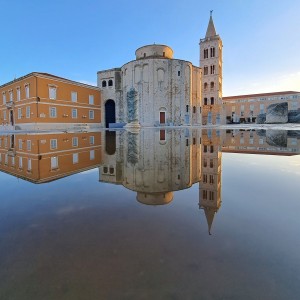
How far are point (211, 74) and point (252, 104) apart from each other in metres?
28.9

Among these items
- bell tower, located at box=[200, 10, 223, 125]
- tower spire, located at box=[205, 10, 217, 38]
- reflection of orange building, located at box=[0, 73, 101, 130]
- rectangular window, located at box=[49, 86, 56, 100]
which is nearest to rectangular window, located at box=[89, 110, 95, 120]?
reflection of orange building, located at box=[0, 73, 101, 130]

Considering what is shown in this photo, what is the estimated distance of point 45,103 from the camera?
1049 inches

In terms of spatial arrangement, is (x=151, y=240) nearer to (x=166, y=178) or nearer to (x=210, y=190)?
(x=210, y=190)

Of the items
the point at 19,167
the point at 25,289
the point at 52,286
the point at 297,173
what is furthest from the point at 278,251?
the point at 19,167

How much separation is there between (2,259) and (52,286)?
1.60 ft

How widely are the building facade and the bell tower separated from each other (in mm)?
18629

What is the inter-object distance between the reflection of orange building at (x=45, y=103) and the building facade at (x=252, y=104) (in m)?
49.6

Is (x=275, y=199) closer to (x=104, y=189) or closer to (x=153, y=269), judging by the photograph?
(x=153, y=269)

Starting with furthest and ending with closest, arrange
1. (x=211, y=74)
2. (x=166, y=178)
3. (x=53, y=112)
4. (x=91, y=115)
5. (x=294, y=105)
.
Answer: (x=294, y=105) < (x=211, y=74) < (x=91, y=115) < (x=53, y=112) < (x=166, y=178)

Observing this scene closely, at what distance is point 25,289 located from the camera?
45.9 inches

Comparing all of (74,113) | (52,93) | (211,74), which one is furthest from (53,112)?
(211,74)

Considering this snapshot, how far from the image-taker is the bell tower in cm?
5169

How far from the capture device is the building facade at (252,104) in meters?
70.1

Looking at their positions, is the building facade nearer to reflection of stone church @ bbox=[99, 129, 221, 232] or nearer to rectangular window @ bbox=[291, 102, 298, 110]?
rectangular window @ bbox=[291, 102, 298, 110]
